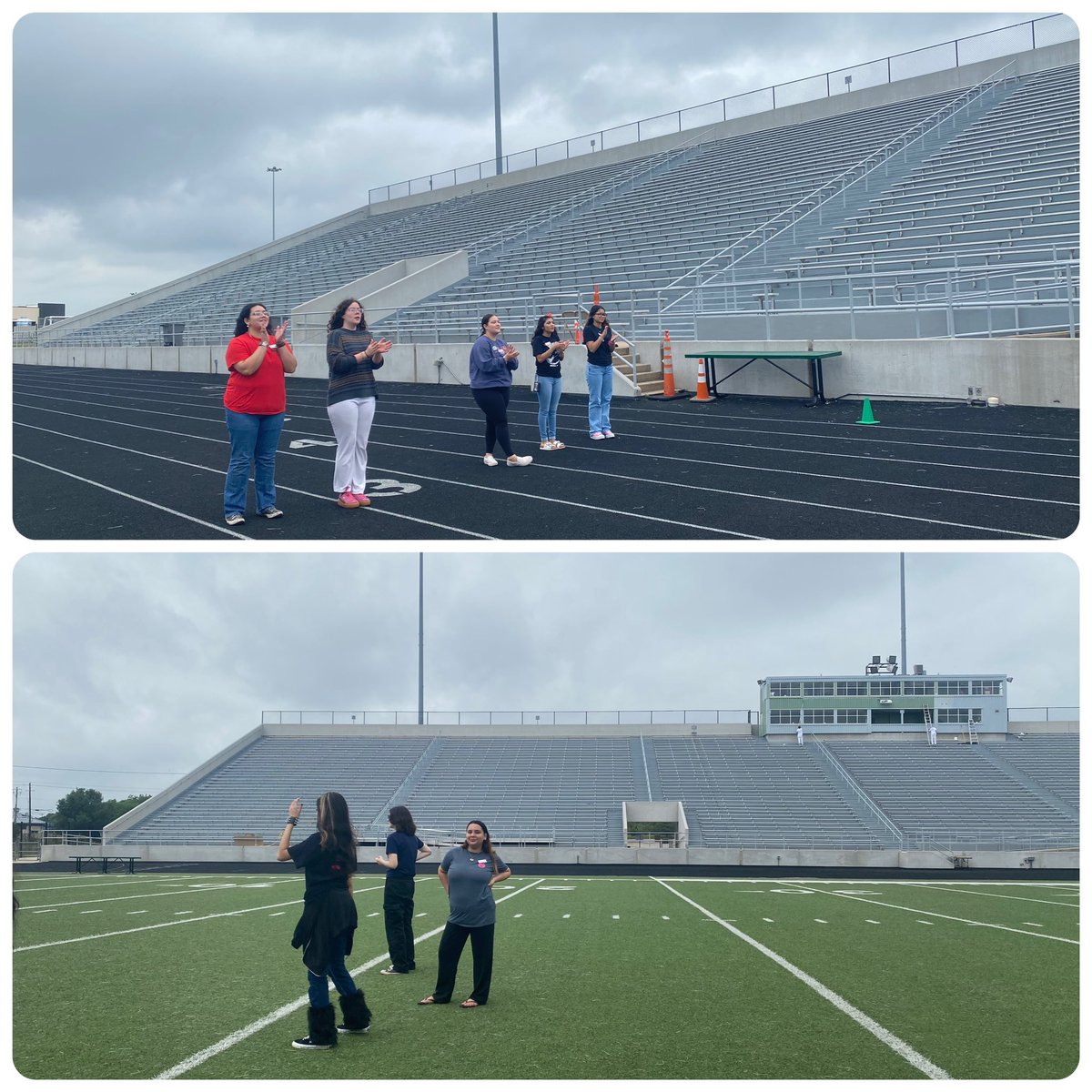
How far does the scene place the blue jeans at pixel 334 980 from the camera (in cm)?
607

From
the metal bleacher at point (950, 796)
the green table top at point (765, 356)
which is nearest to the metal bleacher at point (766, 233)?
the green table top at point (765, 356)

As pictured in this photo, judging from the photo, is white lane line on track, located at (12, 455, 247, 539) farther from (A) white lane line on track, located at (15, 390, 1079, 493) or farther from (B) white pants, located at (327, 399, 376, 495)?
(A) white lane line on track, located at (15, 390, 1079, 493)

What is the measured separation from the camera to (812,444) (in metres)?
14.6

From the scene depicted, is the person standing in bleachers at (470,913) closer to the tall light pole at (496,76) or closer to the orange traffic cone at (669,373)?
the orange traffic cone at (669,373)

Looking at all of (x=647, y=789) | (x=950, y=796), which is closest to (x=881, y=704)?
(x=950, y=796)

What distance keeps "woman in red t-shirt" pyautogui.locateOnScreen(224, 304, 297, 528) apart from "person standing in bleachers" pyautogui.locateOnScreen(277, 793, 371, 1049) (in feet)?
14.0

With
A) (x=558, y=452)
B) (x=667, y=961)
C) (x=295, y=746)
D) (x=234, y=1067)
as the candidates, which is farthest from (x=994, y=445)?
(x=295, y=746)

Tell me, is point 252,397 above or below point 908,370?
below

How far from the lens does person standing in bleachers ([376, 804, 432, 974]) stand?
8.37 metres

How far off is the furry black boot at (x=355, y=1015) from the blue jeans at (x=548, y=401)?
844 cm

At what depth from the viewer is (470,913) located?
737cm

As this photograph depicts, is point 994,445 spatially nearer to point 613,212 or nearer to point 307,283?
point 613,212

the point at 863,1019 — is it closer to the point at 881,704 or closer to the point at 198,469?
the point at 198,469

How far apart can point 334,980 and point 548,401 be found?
871cm
